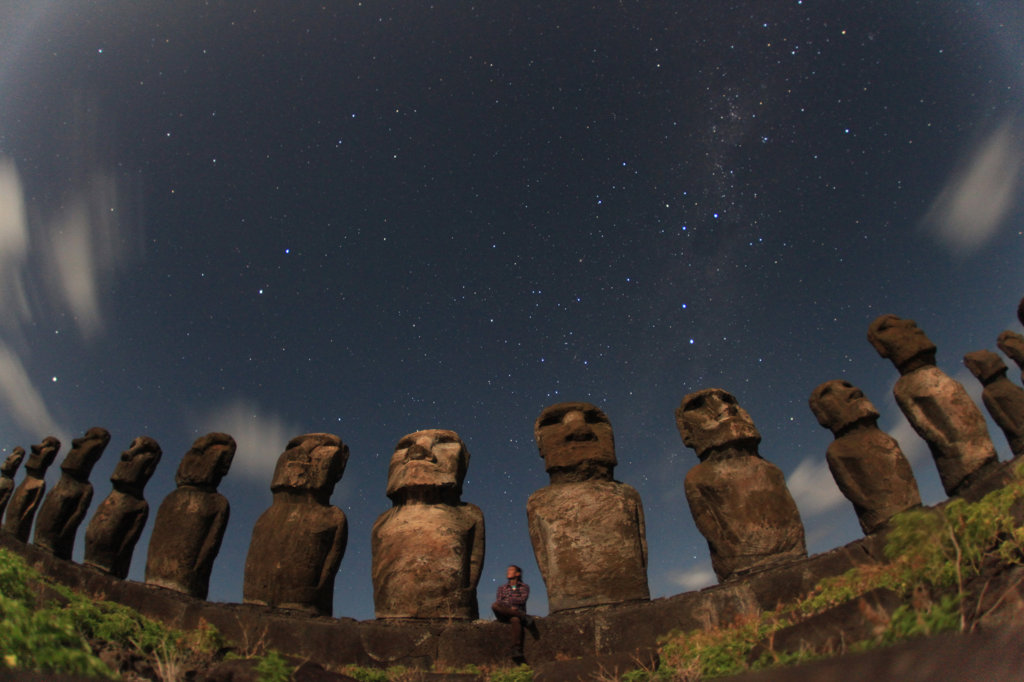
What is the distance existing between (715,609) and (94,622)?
5.82m

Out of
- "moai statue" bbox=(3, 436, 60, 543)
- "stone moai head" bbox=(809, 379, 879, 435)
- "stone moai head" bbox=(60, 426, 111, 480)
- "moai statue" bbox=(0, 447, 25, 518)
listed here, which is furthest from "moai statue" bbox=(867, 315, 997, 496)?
"moai statue" bbox=(0, 447, 25, 518)

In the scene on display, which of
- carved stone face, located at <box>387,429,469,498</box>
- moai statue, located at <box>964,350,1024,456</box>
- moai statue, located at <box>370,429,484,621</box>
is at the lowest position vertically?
moai statue, located at <box>370,429,484,621</box>

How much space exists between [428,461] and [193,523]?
11.2 feet

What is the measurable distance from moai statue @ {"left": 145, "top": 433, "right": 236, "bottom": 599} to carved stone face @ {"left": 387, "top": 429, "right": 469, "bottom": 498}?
2619mm

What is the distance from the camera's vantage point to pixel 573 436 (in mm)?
8102

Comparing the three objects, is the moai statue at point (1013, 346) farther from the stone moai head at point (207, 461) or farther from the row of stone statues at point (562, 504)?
the stone moai head at point (207, 461)

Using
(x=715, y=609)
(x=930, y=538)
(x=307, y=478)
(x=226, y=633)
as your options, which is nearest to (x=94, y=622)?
(x=226, y=633)

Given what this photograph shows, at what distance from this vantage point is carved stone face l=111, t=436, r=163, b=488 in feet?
31.1

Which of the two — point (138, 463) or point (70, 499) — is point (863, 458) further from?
point (70, 499)

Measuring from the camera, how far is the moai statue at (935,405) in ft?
25.3

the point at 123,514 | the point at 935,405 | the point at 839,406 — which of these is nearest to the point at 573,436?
the point at 839,406

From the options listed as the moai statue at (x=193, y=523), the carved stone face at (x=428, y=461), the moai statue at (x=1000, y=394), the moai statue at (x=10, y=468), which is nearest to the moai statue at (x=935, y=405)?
the moai statue at (x=1000, y=394)

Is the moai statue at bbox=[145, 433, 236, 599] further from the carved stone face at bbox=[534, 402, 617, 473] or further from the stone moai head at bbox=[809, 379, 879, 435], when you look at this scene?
the stone moai head at bbox=[809, 379, 879, 435]

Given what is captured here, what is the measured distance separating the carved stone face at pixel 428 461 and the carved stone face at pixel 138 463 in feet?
14.2
